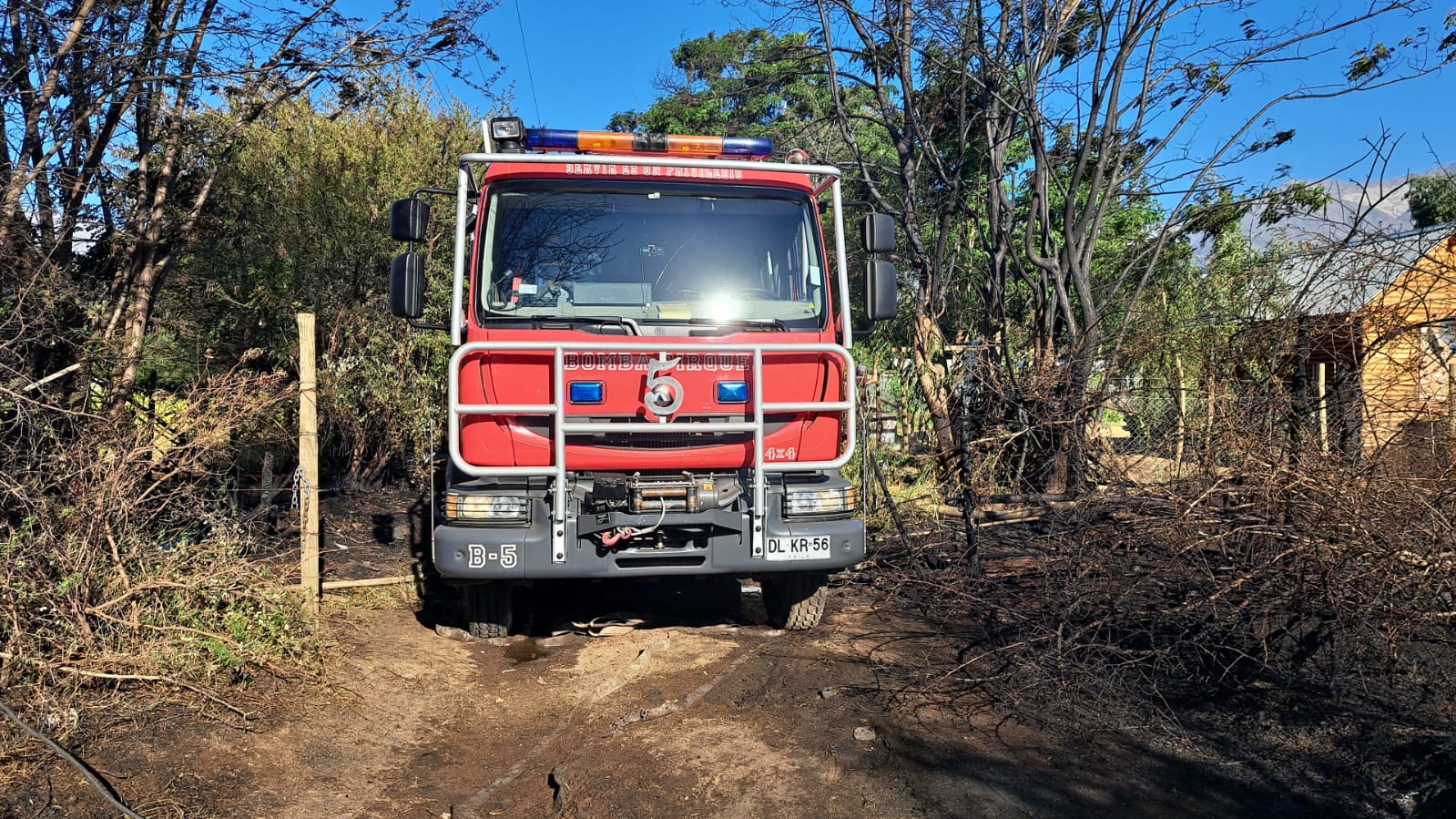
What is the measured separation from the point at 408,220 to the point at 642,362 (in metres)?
1.57

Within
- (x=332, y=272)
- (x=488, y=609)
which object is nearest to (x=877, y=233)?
(x=488, y=609)

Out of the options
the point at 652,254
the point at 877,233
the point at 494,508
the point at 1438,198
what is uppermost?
the point at 1438,198

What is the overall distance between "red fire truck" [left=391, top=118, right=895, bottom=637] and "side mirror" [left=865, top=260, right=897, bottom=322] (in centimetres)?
2

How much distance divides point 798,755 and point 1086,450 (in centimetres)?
302

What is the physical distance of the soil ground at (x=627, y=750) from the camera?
3.76 metres

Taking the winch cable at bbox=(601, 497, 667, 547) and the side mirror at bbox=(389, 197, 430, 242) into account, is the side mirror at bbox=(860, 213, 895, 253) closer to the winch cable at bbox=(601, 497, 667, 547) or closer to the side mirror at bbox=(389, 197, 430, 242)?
the winch cable at bbox=(601, 497, 667, 547)

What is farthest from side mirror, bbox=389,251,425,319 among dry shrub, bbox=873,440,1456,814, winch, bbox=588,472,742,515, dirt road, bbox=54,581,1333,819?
dry shrub, bbox=873,440,1456,814

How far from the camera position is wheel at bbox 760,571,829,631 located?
20.2ft

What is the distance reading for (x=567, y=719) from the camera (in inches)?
191

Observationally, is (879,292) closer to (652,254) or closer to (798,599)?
(652,254)

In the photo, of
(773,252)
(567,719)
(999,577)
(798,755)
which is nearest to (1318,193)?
(999,577)

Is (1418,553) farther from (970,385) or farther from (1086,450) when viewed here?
(970,385)

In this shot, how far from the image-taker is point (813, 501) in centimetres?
543

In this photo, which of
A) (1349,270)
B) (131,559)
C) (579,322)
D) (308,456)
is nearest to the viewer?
(131,559)
